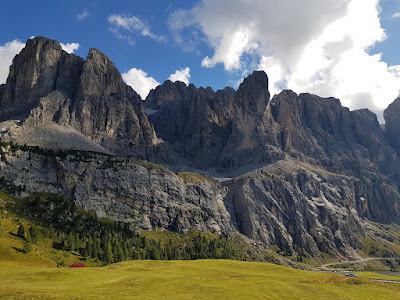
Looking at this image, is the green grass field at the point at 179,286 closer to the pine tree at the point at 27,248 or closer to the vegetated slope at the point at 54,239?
the pine tree at the point at 27,248

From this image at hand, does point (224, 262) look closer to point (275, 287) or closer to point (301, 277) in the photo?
point (301, 277)

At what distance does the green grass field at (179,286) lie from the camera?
170 ft

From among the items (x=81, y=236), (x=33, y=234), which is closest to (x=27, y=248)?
(x=33, y=234)

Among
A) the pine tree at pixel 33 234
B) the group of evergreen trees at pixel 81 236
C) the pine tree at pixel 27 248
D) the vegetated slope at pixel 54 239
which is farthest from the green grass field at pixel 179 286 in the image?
the pine tree at pixel 33 234

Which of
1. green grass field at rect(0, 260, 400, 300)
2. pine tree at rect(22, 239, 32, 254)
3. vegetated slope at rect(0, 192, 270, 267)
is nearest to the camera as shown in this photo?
green grass field at rect(0, 260, 400, 300)

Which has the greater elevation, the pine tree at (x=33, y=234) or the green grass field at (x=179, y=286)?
the pine tree at (x=33, y=234)

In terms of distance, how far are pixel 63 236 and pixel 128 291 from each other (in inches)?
5008

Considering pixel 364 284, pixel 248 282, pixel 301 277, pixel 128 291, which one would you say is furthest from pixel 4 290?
pixel 364 284

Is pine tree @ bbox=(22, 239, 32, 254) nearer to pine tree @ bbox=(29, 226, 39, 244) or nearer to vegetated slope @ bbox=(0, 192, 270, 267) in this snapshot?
vegetated slope @ bbox=(0, 192, 270, 267)

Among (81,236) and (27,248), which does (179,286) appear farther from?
(81,236)

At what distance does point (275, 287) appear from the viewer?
67062 mm

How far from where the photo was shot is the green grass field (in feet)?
170

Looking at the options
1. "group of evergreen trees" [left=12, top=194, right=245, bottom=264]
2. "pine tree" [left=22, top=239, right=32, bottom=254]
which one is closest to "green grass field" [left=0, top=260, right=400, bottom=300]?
"pine tree" [left=22, top=239, right=32, bottom=254]

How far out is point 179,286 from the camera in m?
61.4
